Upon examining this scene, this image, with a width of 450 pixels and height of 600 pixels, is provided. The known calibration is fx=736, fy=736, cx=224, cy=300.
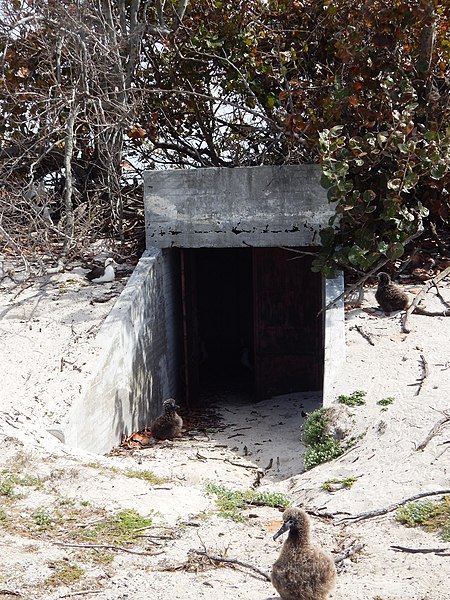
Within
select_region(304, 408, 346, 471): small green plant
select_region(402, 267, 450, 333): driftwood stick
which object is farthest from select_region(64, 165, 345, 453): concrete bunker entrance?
select_region(402, 267, 450, 333): driftwood stick

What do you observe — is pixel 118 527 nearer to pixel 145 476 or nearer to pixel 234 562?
pixel 234 562

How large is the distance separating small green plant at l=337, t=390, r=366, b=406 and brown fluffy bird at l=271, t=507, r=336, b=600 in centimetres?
419

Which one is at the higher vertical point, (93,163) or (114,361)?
(93,163)

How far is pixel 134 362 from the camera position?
1159cm

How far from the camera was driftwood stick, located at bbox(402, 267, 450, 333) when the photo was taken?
10.7m

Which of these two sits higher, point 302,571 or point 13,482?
point 302,571

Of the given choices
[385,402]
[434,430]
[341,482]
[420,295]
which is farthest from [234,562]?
[420,295]

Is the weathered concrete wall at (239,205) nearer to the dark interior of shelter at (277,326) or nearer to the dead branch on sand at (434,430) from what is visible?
the dark interior of shelter at (277,326)

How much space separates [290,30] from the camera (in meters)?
13.7

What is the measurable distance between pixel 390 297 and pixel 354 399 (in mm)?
2696

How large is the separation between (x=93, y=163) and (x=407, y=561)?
11.2 metres

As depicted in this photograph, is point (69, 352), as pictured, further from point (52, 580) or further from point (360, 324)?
point (52, 580)

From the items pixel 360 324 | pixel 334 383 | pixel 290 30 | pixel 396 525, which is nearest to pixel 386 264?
pixel 360 324

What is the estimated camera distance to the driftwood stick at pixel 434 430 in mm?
7238
